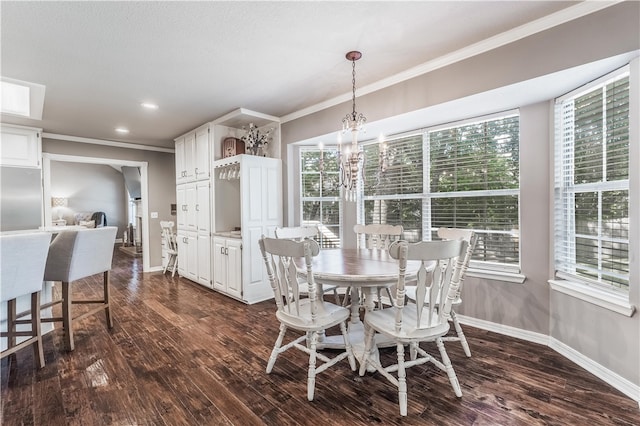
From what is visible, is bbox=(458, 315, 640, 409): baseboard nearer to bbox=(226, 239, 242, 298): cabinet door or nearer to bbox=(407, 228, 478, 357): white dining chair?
bbox=(407, 228, 478, 357): white dining chair

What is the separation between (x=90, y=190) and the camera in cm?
969

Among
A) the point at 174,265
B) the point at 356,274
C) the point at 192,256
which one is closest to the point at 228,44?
the point at 356,274

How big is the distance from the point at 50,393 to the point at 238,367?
1.17 meters

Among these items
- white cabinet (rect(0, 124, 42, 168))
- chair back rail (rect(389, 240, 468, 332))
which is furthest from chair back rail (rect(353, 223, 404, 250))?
white cabinet (rect(0, 124, 42, 168))

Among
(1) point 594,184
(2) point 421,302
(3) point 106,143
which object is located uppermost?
(3) point 106,143

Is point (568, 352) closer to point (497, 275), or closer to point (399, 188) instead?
point (497, 275)

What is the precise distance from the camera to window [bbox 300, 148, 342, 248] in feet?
13.6

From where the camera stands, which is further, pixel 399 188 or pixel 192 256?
pixel 192 256

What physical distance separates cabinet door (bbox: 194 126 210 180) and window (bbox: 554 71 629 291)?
4081mm

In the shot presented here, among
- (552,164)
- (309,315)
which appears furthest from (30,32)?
(552,164)

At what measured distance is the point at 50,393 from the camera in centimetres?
191

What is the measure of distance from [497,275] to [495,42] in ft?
6.58

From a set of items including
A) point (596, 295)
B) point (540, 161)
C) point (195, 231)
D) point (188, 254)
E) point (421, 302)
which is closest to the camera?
point (421, 302)

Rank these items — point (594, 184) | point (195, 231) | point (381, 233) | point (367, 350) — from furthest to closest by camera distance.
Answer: point (195, 231) < point (381, 233) < point (594, 184) < point (367, 350)
